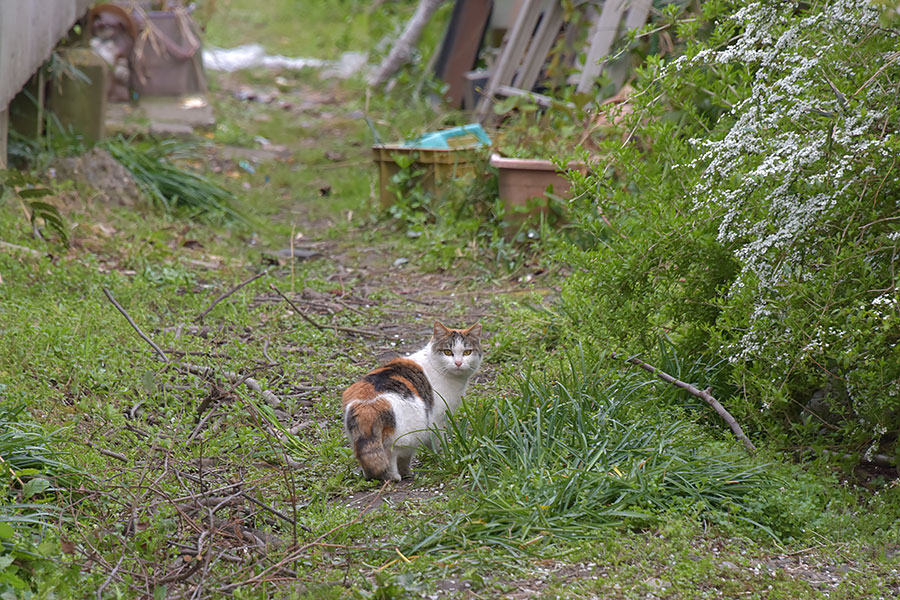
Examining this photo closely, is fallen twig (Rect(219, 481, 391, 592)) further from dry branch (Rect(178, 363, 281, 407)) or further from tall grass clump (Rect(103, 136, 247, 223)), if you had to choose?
tall grass clump (Rect(103, 136, 247, 223))

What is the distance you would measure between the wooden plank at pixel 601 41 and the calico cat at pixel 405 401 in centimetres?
420

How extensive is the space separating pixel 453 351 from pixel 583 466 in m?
0.83

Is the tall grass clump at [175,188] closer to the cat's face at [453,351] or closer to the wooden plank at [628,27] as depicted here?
the wooden plank at [628,27]

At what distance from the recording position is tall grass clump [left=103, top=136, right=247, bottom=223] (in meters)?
7.40

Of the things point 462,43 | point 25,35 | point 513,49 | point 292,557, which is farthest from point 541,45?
point 292,557

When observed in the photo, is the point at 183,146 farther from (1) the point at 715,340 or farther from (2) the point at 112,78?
(1) the point at 715,340

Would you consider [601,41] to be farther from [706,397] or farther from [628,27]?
[706,397]

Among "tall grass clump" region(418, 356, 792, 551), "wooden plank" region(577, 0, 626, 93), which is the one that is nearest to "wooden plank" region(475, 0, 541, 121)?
"wooden plank" region(577, 0, 626, 93)

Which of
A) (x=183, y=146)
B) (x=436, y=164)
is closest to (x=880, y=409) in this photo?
(x=436, y=164)

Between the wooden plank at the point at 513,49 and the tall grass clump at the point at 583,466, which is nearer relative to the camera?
the tall grass clump at the point at 583,466

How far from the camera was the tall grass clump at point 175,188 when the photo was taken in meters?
7.40

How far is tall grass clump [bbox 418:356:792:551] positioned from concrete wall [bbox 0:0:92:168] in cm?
414

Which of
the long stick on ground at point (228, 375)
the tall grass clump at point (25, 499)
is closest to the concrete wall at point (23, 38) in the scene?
the long stick on ground at point (228, 375)

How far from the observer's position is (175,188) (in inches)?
298
